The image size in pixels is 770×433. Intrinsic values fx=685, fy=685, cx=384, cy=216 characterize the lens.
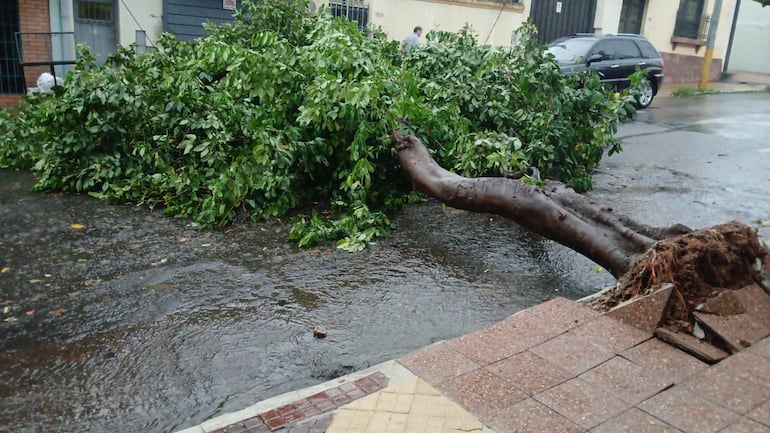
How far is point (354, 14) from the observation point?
17656 mm

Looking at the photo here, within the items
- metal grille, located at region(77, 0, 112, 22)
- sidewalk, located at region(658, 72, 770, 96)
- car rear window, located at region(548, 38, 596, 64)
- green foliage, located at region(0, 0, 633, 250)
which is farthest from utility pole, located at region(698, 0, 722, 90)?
metal grille, located at region(77, 0, 112, 22)

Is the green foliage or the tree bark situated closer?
the tree bark

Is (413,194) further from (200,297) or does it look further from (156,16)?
(156,16)

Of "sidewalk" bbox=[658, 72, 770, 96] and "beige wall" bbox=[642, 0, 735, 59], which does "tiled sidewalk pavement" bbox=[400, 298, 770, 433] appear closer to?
"sidewalk" bbox=[658, 72, 770, 96]

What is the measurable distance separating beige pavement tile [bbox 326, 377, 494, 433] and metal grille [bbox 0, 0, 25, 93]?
1219cm

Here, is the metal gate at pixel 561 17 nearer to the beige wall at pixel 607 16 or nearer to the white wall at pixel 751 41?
the beige wall at pixel 607 16

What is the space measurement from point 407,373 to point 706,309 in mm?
1965

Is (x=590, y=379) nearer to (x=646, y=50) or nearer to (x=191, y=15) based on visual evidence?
(x=191, y=15)

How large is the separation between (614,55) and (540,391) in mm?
14470

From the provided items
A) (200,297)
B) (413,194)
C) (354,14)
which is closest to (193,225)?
(200,297)

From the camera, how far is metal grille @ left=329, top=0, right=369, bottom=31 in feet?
56.7

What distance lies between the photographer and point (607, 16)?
22484 mm

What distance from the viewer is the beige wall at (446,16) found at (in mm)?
18109

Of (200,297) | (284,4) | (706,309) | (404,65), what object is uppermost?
(284,4)
